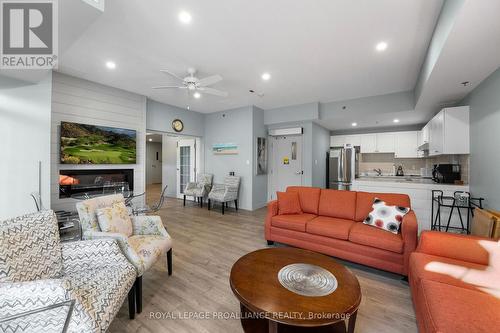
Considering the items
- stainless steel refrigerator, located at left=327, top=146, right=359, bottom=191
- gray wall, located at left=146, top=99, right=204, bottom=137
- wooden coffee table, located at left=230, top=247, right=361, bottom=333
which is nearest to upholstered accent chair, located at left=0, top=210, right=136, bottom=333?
wooden coffee table, located at left=230, top=247, right=361, bottom=333

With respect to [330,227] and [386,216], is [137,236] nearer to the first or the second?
[330,227]

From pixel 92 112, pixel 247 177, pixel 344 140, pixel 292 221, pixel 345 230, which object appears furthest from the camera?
pixel 344 140

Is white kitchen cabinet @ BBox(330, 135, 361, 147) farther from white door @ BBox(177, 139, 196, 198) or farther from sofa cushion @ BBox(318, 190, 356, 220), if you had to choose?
white door @ BBox(177, 139, 196, 198)

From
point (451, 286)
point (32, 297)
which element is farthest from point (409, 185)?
point (32, 297)

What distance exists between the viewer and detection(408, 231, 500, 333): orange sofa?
112 cm

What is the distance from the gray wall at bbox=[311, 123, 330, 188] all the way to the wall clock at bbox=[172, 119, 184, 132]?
362 cm

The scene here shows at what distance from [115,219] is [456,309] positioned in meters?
2.73

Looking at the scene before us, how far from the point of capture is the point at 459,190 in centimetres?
342

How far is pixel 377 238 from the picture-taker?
235 centimetres

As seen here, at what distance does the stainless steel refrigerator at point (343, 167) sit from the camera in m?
6.05

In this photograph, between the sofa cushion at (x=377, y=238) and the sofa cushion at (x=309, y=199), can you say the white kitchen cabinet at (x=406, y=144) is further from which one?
the sofa cushion at (x=377, y=238)

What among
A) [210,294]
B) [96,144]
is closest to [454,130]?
[210,294]

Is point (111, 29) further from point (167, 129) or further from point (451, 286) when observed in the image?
point (451, 286)

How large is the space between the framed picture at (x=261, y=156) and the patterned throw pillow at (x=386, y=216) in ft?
11.0
